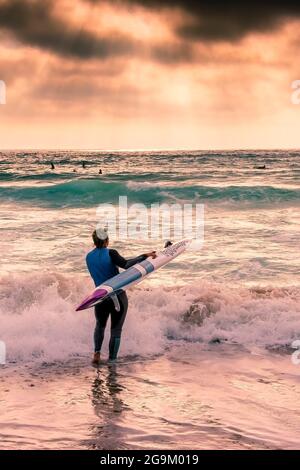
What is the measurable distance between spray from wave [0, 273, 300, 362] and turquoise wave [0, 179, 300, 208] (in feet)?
63.5

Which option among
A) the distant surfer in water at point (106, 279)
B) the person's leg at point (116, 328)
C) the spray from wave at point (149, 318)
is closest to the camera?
the distant surfer in water at point (106, 279)

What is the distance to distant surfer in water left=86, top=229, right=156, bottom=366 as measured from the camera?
816 centimetres

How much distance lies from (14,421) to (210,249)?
476 inches

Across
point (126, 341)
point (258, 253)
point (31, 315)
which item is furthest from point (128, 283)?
point (258, 253)

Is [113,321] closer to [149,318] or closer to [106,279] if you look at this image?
[106,279]

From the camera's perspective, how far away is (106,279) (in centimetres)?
829

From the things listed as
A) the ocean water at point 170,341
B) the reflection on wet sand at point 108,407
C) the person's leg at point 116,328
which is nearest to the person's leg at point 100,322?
the person's leg at point 116,328

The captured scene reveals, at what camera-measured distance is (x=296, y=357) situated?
8.43 metres

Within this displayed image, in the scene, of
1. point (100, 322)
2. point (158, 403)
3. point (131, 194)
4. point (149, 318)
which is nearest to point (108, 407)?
point (158, 403)

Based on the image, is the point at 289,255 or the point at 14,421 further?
the point at 289,255

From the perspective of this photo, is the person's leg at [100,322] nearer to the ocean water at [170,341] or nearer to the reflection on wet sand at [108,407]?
the ocean water at [170,341]

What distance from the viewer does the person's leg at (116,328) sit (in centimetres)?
826

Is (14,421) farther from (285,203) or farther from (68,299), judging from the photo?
(285,203)

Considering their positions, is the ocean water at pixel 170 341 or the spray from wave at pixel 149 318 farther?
the spray from wave at pixel 149 318
